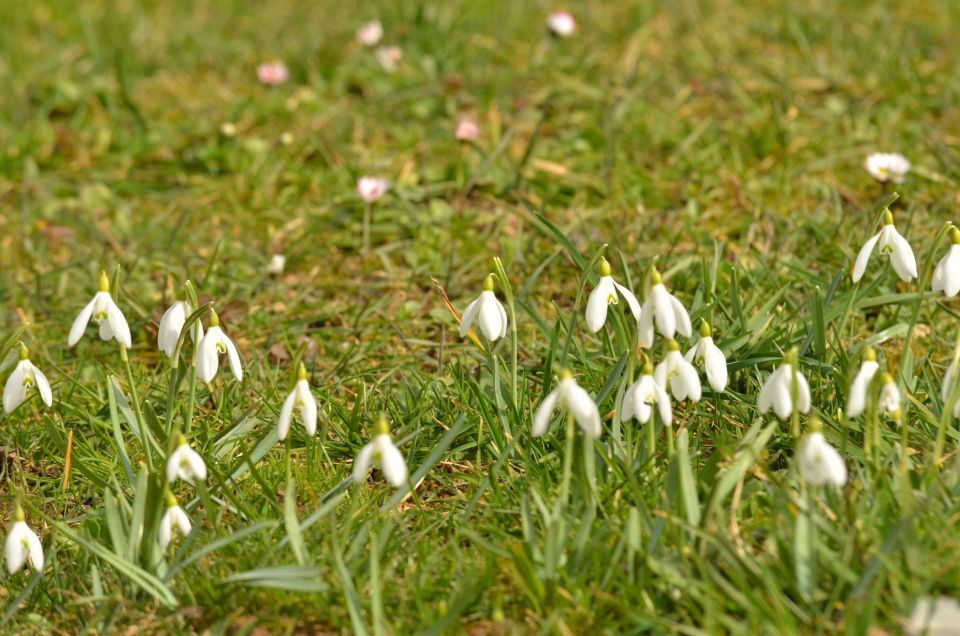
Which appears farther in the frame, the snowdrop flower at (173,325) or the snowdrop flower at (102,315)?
the snowdrop flower at (173,325)

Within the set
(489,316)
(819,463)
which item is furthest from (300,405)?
(819,463)

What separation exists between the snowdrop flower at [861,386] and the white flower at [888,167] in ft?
5.82

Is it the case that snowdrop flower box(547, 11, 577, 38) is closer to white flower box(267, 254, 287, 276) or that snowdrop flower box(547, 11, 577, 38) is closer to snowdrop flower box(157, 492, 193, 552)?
white flower box(267, 254, 287, 276)

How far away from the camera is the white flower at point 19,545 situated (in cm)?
218

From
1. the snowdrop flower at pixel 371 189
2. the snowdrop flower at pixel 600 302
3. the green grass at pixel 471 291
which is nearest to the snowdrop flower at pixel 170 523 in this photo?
the green grass at pixel 471 291

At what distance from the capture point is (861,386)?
6.96 ft

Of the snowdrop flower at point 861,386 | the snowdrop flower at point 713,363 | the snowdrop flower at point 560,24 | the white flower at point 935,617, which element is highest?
the snowdrop flower at point 861,386

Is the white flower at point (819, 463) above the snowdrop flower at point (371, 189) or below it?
above

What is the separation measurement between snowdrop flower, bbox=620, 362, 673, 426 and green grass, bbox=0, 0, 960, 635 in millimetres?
119

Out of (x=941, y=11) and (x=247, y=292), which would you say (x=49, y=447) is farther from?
(x=941, y=11)

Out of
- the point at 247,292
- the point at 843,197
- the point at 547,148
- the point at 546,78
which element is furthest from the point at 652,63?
the point at 247,292

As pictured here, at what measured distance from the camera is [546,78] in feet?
16.0

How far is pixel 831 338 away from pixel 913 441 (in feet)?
1.84

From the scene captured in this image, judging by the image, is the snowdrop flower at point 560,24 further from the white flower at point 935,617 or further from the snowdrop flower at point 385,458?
the white flower at point 935,617
